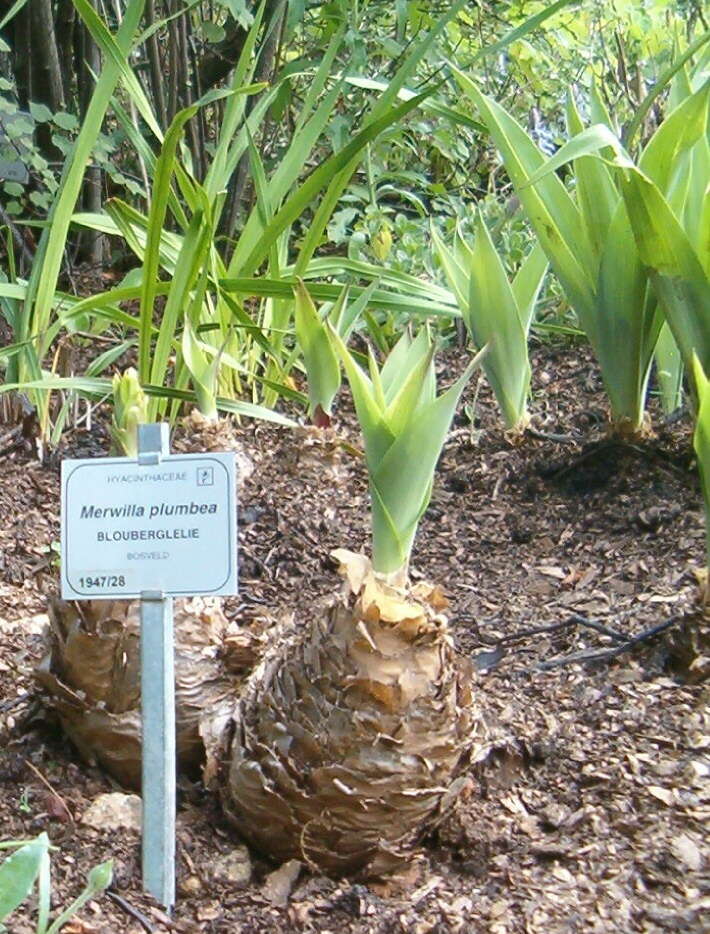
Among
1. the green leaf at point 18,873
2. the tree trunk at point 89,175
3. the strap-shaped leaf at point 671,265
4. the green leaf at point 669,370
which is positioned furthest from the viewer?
the tree trunk at point 89,175

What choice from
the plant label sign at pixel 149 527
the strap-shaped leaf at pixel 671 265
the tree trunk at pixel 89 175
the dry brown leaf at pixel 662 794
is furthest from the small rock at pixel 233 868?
the tree trunk at pixel 89 175

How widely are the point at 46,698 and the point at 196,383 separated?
2.45ft

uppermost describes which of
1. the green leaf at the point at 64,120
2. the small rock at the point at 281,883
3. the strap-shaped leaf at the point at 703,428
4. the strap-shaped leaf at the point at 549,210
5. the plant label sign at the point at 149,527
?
the green leaf at the point at 64,120

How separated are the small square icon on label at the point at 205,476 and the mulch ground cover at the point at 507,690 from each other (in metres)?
0.37

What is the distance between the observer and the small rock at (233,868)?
1.01m

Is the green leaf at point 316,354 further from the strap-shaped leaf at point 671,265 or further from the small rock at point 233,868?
the small rock at point 233,868

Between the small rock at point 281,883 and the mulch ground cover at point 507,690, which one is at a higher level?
the mulch ground cover at point 507,690

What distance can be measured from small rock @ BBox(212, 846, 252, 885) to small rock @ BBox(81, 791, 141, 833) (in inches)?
3.5

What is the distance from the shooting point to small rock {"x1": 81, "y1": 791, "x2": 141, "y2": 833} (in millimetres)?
1036

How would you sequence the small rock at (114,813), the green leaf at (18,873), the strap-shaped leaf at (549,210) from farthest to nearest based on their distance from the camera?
the strap-shaped leaf at (549,210) → the small rock at (114,813) → the green leaf at (18,873)

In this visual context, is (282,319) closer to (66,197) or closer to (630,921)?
(66,197)

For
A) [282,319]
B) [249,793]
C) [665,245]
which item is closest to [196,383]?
[282,319]

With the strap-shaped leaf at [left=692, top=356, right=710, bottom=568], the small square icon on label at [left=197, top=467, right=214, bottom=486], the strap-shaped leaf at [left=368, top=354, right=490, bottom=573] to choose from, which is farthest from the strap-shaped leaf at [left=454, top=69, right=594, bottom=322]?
the small square icon on label at [left=197, top=467, right=214, bottom=486]

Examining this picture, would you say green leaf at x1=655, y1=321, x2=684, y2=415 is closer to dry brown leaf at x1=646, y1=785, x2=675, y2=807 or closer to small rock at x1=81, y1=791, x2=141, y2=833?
dry brown leaf at x1=646, y1=785, x2=675, y2=807
